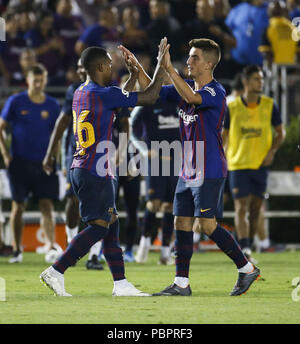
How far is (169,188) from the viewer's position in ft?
43.3

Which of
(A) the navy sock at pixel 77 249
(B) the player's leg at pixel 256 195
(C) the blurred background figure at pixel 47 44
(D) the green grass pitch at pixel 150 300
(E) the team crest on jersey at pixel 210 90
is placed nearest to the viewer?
(D) the green grass pitch at pixel 150 300

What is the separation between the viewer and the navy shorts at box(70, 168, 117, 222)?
8594mm

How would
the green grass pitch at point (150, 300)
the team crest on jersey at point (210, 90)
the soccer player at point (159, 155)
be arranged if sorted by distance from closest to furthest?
the green grass pitch at point (150, 300), the team crest on jersey at point (210, 90), the soccer player at point (159, 155)

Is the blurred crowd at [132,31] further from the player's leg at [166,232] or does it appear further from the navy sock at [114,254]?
the navy sock at [114,254]

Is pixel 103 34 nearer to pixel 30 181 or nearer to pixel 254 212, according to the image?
pixel 30 181

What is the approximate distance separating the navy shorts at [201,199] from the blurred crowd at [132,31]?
8.62 m

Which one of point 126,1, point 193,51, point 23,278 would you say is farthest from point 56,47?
point 193,51

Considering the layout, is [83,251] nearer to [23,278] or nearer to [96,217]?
[96,217]

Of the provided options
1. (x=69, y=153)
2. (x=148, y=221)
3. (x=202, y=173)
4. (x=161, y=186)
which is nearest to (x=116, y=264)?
(x=202, y=173)

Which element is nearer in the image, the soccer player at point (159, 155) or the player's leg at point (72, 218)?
the player's leg at point (72, 218)

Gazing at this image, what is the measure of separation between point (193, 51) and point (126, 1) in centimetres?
1168

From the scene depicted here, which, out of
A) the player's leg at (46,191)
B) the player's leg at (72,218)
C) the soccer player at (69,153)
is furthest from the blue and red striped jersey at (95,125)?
the player's leg at (46,191)

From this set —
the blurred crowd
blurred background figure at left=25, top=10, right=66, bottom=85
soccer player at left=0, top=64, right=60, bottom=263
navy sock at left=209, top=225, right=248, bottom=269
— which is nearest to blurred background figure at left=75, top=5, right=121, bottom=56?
the blurred crowd

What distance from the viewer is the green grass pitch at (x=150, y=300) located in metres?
7.04
